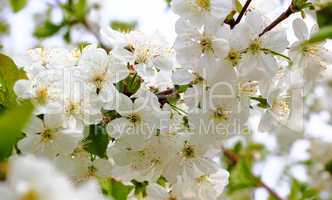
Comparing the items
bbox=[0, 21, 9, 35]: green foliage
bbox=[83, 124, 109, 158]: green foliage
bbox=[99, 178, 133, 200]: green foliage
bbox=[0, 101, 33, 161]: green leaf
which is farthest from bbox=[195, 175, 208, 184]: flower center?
bbox=[0, 21, 9, 35]: green foliage

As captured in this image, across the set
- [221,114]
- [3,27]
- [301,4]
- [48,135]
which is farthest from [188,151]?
[3,27]

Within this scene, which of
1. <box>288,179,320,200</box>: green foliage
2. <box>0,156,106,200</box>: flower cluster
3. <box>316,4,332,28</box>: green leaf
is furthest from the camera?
<box>288,179,320,200</box>: green foliage

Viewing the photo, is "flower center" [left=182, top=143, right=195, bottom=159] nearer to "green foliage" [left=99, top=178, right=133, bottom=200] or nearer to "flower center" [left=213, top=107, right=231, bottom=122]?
"flower center" [left=213, top=107, right=231, bottom=122]

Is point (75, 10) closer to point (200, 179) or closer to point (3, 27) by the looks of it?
point (3, 27)

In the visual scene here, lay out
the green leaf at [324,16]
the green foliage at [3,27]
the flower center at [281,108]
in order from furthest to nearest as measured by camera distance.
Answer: the green foliage at [3,27] < the flower center at [281,108] < the green leaf at [324,16]

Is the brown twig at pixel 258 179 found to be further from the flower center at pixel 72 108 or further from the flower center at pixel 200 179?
the flower center at pixel 72 108

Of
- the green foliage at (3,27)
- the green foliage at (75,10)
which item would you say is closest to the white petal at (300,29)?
the green foliage at (75,10)
